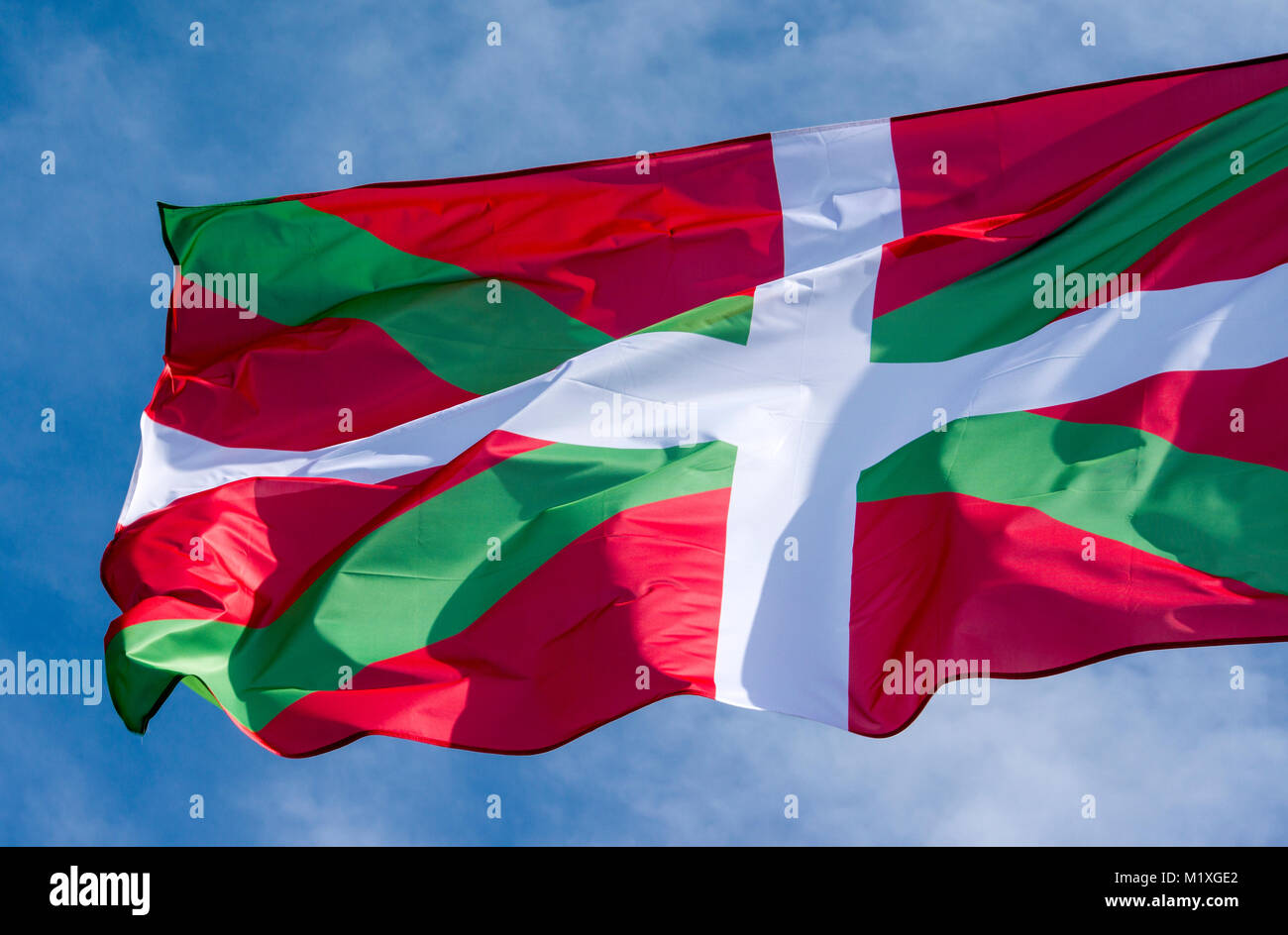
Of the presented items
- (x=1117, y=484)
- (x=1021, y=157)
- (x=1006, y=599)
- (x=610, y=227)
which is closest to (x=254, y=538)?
(x=610, y=227)

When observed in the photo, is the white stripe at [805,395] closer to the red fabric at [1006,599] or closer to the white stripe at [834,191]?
the white stripe at [834,191]

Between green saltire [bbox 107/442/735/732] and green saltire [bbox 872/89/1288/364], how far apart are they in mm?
1800

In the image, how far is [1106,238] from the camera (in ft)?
40.6

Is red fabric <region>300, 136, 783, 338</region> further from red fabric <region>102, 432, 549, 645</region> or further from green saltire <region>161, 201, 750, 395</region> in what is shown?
red fabric <region>102, 432, 549, 645</region>

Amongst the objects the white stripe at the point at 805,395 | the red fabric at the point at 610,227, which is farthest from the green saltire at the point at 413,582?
the red fabric at the point at 610,227

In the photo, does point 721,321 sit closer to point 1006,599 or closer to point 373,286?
point 373,286

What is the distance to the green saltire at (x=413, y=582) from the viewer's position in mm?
12203

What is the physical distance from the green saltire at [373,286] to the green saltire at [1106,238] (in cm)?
306

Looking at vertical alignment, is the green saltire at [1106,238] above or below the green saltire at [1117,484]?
above

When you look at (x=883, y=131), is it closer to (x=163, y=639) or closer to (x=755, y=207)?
(x=755, y=207)

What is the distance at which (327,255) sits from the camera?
1376 centimetres

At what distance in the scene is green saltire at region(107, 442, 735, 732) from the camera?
12.2 meters

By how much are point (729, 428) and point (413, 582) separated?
263 cm

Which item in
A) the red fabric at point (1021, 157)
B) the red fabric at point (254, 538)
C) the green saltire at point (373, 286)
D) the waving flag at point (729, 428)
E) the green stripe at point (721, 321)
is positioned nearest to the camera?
the waving flag at point (729, 428)
